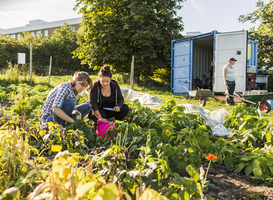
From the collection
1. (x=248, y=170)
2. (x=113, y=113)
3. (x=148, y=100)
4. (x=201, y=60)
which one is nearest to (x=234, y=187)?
(x=248, y=170)

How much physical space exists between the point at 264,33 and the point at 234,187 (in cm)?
1812

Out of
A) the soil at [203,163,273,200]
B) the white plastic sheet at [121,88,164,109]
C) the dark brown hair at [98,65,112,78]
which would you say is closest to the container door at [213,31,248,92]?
the white plastic sheet at [121,88,164,109]

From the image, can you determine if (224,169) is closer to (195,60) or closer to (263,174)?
(263,174)

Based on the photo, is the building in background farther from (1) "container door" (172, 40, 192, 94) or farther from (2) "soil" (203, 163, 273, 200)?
(2) "soil" (203, 163, 273, 200)

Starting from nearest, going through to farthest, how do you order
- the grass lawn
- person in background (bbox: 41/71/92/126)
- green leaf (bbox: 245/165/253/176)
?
green leaf (bbox: 245/165/253/176) < person in background (bbox: 41/71/92/126) < the grass lawn

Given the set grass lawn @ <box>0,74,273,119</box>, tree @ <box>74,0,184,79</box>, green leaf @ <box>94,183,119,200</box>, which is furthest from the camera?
tree @ <box>74,0,184,79</box>

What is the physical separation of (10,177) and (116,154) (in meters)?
0.66

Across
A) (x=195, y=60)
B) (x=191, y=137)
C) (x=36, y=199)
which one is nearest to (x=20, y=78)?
(x=195, y=60)

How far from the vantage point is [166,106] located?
338 cm

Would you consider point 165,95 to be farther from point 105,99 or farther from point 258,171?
point 258,171

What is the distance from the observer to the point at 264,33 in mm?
16703

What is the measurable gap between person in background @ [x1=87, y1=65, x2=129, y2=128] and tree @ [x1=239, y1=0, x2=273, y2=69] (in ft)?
50.9

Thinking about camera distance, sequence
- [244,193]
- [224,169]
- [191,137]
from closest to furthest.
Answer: [244,193] < [224,169] < [191,137]

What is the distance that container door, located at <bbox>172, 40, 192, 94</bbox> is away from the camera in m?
10.0
